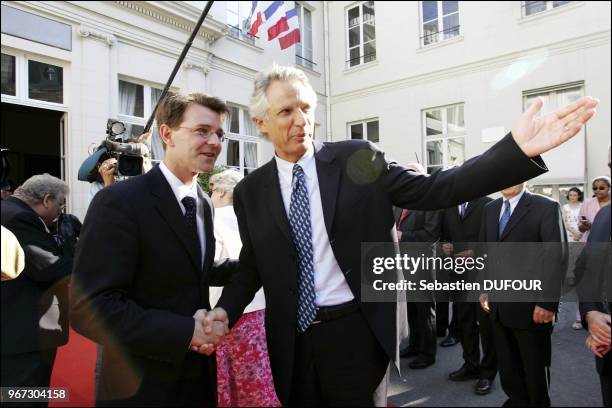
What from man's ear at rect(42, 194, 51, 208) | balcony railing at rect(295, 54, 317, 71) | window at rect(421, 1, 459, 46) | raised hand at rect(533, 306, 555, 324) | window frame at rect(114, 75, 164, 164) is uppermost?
window at rect(421, 1, 459, 46)

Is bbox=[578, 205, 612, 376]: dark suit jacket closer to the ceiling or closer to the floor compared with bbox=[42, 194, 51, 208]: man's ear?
closer to the floor

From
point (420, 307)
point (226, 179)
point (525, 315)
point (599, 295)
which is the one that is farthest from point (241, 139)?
point (420, 307)

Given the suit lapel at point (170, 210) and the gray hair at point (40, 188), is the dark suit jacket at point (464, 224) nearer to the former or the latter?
the suit lapel at point (170, 210)

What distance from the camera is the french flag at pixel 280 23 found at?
5.67 feet

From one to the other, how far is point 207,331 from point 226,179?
924 millimetres

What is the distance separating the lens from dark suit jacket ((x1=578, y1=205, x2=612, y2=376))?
5.18 ft

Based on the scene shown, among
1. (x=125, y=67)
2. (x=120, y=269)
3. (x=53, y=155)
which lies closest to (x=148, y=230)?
(x=120, y=269)

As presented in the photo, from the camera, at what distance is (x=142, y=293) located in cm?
Result: 111

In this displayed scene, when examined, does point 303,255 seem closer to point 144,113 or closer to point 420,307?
point 144,113

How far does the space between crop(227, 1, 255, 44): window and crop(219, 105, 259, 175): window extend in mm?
451

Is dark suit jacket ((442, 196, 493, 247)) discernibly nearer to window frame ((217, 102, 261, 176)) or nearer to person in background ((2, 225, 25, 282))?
window frame ((217, 102, 261, 176))

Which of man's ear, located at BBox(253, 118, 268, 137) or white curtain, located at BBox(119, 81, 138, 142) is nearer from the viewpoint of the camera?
man's ear, located at BBox(253, 118, 268, 137)

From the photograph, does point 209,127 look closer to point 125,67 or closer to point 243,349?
point 125,67

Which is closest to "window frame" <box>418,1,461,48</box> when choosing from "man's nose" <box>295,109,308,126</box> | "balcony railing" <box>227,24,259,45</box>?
"balcony railing" <box>227,24,259,45</box>
